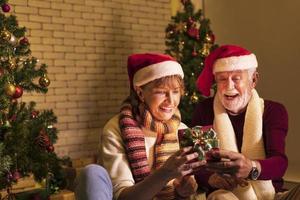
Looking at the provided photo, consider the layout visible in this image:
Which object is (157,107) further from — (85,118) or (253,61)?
(85,118)

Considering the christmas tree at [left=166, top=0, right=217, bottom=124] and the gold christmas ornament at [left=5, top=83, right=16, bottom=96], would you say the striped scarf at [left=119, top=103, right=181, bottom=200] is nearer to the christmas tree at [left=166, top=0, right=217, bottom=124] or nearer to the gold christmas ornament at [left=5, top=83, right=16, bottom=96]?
the gold christmas ornament at [left=5, top=83, right=16, bottom=96]

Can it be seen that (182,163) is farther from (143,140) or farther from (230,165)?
(143,140)

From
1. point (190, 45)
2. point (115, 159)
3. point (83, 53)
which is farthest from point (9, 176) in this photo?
point (190, 45)

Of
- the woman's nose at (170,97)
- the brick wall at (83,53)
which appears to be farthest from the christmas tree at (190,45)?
the woman's nose at (170,97)

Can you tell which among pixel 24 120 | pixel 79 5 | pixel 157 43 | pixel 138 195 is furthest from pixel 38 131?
pixel 157 43

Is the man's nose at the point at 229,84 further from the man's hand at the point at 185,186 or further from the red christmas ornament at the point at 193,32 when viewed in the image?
the red christmas ornament at the point at 193,32

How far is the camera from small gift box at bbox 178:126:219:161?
149 cm

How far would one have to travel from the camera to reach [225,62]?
199cm

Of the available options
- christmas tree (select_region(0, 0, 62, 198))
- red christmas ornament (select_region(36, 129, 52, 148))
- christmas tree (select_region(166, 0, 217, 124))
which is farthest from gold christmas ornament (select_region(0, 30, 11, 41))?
christmas tree (select_region(166, 0, 217, 124))

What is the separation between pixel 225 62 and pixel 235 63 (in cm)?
5

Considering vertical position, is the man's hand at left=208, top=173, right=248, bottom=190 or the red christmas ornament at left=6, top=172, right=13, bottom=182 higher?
the man's hand at left=208, top=173, right=248, bottom=190

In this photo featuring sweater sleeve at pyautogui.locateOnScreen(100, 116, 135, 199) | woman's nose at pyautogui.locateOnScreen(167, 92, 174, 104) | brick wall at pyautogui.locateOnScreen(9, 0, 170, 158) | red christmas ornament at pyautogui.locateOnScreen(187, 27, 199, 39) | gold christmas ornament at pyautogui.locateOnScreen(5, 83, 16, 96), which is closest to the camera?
sweater sleeve at pyautogui.locateOnScreen(100, 116, 135, 199)

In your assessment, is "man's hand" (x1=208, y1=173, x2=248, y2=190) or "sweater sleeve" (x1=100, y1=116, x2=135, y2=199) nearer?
"sweater sleeve" (x1=100, y1=116, x2=135, y2=199)

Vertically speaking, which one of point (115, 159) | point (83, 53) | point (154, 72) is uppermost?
point (83, 53)
